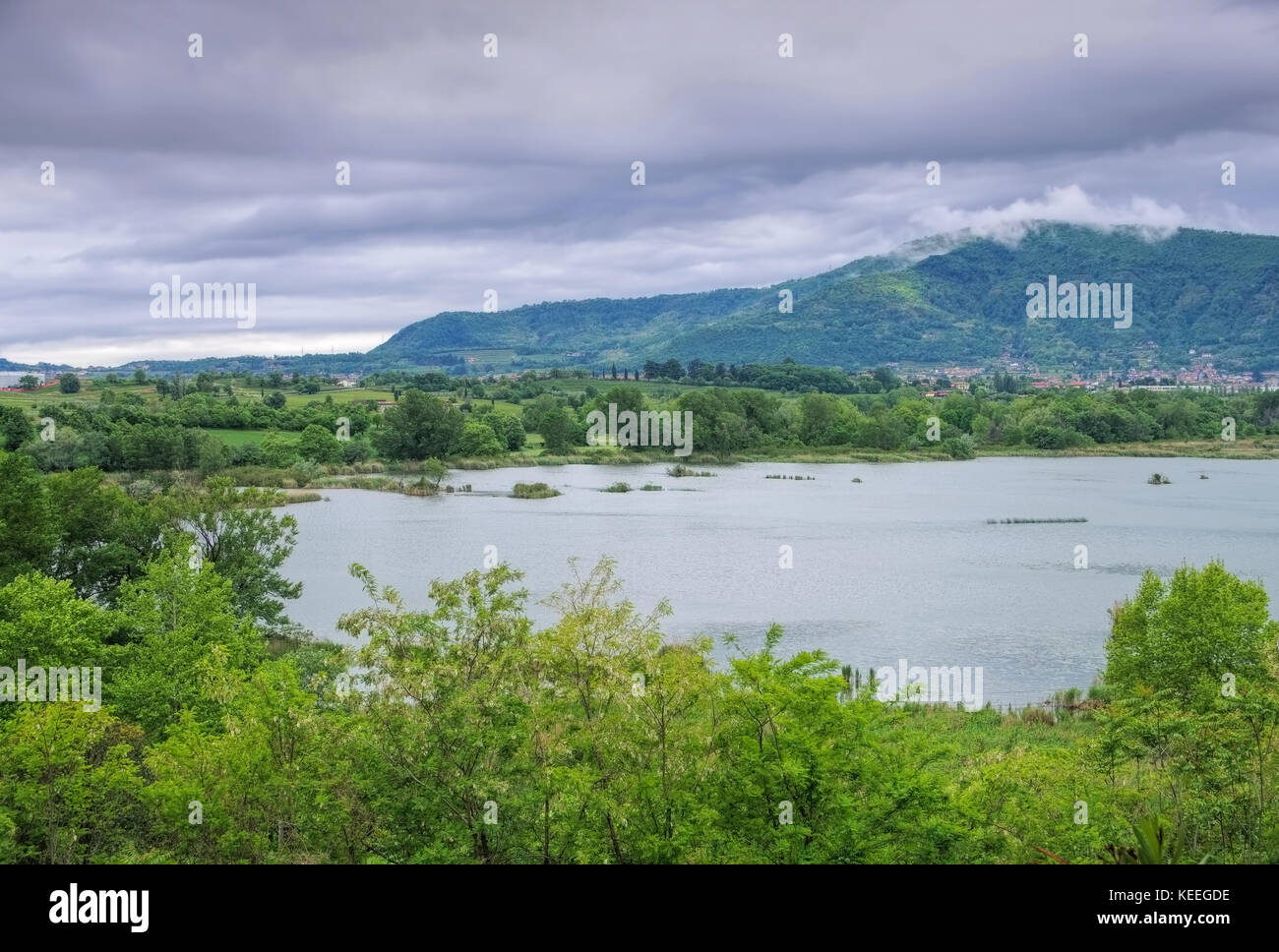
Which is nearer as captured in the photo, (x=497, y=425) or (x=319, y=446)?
(x=319, y=446)

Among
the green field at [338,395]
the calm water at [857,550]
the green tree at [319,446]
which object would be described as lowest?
the calm water at [857,550]

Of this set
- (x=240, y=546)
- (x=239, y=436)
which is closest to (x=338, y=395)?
(x=239, y=436)

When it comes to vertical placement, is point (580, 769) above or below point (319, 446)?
below

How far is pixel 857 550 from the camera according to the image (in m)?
51.9

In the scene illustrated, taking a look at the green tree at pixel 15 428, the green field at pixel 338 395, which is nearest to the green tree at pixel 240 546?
the green tree at pixel 15 428

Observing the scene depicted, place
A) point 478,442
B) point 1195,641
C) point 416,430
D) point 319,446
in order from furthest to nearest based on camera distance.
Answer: point 478,442 < point 416,430 < point 319,446 < point 1195,641

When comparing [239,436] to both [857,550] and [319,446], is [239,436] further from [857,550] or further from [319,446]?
[857,550]

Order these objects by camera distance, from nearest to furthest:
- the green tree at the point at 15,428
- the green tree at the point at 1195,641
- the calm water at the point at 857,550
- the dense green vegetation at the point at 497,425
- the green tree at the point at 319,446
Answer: the green tree at the point at 1195,641 < the calm water at the point at 857,550 < the green tree at the point at 15,428 < the dense green vegetation at the point at 497,425 < the green tree at the point at 319,446

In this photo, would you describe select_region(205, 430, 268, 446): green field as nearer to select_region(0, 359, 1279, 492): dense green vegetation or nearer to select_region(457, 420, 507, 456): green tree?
select_region(0, 359, 1279, 492): dense green vegetation

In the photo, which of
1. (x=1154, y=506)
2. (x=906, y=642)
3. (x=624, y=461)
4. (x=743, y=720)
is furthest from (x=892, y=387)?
(x=743, y=720)

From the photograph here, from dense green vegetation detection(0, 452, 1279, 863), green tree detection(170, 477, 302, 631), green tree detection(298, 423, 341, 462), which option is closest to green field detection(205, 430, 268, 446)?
green tree detection(298, 423, 341, 462)

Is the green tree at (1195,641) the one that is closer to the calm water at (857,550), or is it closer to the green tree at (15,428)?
the calm water at (857,550)

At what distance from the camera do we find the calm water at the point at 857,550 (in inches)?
1420

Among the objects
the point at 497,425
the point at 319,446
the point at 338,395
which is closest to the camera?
the point at 319,446
